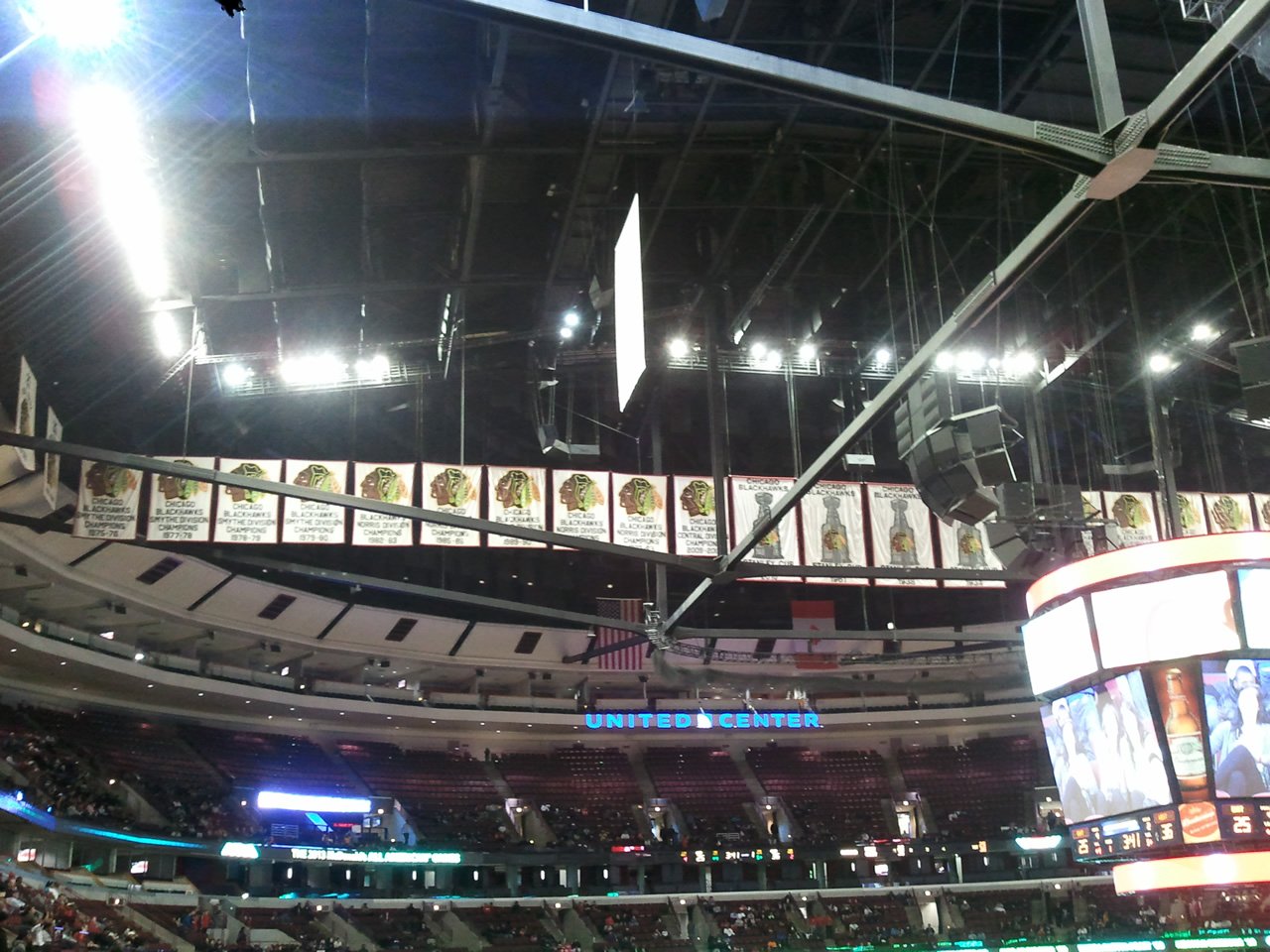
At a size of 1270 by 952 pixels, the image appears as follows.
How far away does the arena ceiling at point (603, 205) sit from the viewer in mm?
10359

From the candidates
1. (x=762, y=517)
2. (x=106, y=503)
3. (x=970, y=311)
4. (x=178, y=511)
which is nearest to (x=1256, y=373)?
(x=970, y=311)

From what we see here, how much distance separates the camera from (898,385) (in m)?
9.77

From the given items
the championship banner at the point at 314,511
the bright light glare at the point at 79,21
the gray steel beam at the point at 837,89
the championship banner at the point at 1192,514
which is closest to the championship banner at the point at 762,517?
the championship banner at the point at 314,511

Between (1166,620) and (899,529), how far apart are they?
560 cm

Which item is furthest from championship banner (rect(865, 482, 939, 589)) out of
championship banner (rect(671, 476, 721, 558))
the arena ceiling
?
championship banner (rect(671, 476, 721, 558))

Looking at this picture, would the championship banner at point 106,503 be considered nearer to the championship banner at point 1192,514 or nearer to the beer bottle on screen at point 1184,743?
the beer bottle on screen at point 1184,743

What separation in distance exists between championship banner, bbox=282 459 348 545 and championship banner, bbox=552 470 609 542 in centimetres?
319

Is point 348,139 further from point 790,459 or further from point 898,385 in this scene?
point 790,459

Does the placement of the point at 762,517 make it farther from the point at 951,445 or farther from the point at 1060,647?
the point at 951,445

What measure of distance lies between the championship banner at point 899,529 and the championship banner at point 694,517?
2.71m

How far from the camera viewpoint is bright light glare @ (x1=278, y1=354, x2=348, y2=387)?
59.6 feet

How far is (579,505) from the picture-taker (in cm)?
1664

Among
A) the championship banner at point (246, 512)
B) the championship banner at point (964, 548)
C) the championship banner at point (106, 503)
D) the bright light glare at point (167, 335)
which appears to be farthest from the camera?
the championship banner at point (964, 548)

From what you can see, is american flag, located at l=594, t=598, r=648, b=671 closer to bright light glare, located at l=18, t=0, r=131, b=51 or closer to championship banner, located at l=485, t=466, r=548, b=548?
championship banner, located at l=485, t=466, r=548, b=548
